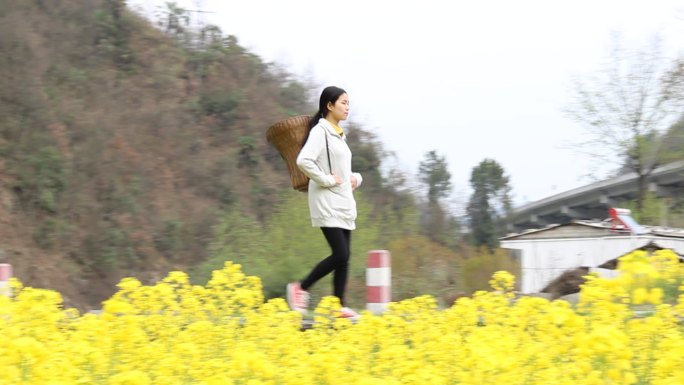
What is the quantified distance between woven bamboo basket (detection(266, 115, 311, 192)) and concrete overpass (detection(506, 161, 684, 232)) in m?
37.5

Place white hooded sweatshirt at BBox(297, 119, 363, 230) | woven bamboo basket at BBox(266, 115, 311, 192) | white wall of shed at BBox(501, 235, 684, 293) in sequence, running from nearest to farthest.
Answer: white hooded sweatshirt at BBox(297, 119, 363, 230) → woven bamboo basket at BBox(266, 115, 311, 192) → white wall of shed at BBox(501, 235, 684, 293)

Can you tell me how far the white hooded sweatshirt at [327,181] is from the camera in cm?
741

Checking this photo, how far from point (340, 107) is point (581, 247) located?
1387 cm

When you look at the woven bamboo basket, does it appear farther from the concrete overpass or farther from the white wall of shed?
the concrete overpass

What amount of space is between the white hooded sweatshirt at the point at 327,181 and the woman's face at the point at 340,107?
0.10 meters

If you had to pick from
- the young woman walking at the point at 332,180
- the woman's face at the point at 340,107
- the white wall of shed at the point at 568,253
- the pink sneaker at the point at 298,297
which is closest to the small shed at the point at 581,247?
the white wall of shed at the point at 568,253

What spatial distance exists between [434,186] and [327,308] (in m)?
16.6

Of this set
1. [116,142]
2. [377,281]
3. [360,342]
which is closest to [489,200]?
[116,142]

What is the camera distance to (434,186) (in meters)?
21.9

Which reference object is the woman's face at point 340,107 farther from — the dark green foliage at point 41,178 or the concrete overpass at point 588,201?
the concrete overpass at point 588,201

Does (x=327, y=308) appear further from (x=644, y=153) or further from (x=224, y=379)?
(x=644, y=153)

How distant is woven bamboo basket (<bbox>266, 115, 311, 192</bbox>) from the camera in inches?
309

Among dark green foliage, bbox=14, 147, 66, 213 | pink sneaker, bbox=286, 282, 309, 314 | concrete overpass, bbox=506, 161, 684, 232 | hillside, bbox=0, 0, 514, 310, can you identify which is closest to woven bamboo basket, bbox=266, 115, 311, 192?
pink sneaker, bbox=286, 282, 309, 314

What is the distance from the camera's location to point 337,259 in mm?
7523
